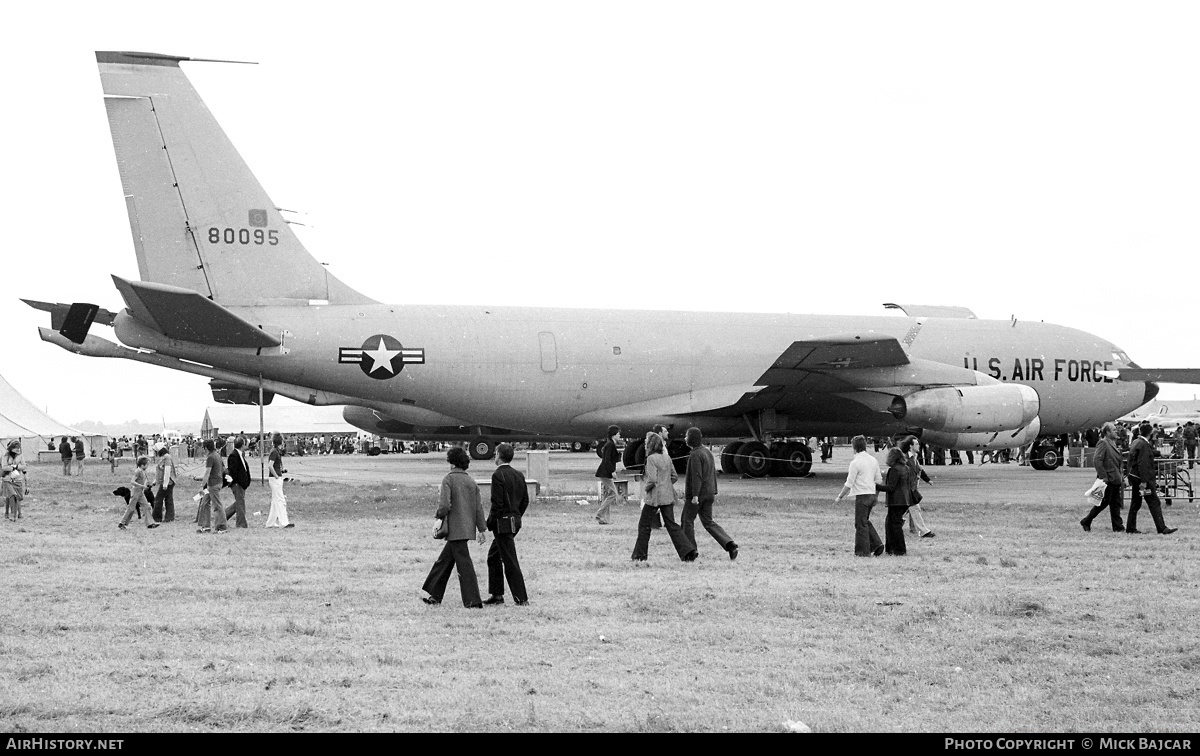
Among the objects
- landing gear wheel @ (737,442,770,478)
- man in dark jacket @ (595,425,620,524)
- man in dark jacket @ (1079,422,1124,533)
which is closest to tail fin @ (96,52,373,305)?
man in dark jacket @ (595,425,620,524)

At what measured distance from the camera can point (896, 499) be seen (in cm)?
1271

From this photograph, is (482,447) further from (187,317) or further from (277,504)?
(277,504)

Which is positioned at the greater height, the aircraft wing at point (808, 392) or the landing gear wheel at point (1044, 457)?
the aircraft wing at point (808, 392)

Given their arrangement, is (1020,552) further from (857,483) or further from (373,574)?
(373,574)

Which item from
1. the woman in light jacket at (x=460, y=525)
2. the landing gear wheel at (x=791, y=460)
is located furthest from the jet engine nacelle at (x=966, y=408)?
the woman in light jacket at (x=460, y=525)

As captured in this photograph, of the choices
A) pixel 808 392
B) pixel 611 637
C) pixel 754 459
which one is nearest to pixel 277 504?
pixel 611 637

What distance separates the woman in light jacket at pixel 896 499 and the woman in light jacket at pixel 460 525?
5354 millimetres

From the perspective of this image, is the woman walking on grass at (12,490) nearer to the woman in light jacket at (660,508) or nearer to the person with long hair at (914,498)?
the woman in light jacket at (660,508)

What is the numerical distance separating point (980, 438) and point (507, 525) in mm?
18956

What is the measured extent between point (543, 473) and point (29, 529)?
903cm

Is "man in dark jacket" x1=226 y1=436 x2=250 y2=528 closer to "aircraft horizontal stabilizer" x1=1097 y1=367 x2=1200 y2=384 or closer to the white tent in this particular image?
"aircraft horizontal stabilizer" x1=1097 y1=367 x2=1200 y2=384

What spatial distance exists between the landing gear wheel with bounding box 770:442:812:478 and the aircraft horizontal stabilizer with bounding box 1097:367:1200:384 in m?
7.77

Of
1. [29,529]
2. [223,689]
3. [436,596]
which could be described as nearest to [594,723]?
[223,689]

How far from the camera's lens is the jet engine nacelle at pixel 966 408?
2258 cm
